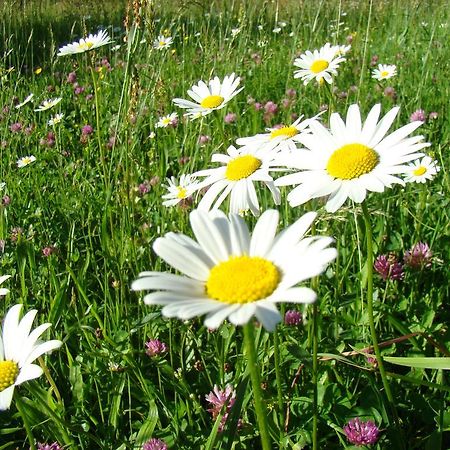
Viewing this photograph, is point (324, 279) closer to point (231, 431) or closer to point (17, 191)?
point (231, 431)

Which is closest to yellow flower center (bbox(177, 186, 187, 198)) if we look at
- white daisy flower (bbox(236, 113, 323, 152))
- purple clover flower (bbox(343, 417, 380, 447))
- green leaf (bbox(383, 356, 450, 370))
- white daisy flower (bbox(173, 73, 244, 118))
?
white daisy flower (bbox(173, 73, 244, 118))

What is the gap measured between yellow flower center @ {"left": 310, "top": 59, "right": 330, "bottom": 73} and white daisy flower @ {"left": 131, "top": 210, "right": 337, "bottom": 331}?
168 cm

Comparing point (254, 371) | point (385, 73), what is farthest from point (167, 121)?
point (254, 371)

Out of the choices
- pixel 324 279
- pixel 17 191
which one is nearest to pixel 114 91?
pixel 17 191

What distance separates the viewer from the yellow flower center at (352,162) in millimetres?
1064

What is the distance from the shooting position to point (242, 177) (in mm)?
1298

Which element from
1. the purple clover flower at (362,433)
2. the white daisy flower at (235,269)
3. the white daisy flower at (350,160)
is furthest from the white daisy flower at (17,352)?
the purple clover flower at (362,433)

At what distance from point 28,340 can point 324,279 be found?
Answer: 98 cm

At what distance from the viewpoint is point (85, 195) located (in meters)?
2.35

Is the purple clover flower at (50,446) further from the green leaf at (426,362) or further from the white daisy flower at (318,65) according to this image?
the white daisy flower at (318,65)

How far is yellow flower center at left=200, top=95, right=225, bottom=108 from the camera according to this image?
182 cm

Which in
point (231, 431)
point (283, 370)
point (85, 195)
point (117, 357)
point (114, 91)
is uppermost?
point (114, 91)

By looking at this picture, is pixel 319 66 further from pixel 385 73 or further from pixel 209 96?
pixel 385 73

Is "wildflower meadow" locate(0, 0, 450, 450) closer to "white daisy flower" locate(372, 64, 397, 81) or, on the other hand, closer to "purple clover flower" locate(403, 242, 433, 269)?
"purple clover flower" locate(403, 242, 433, 269)
